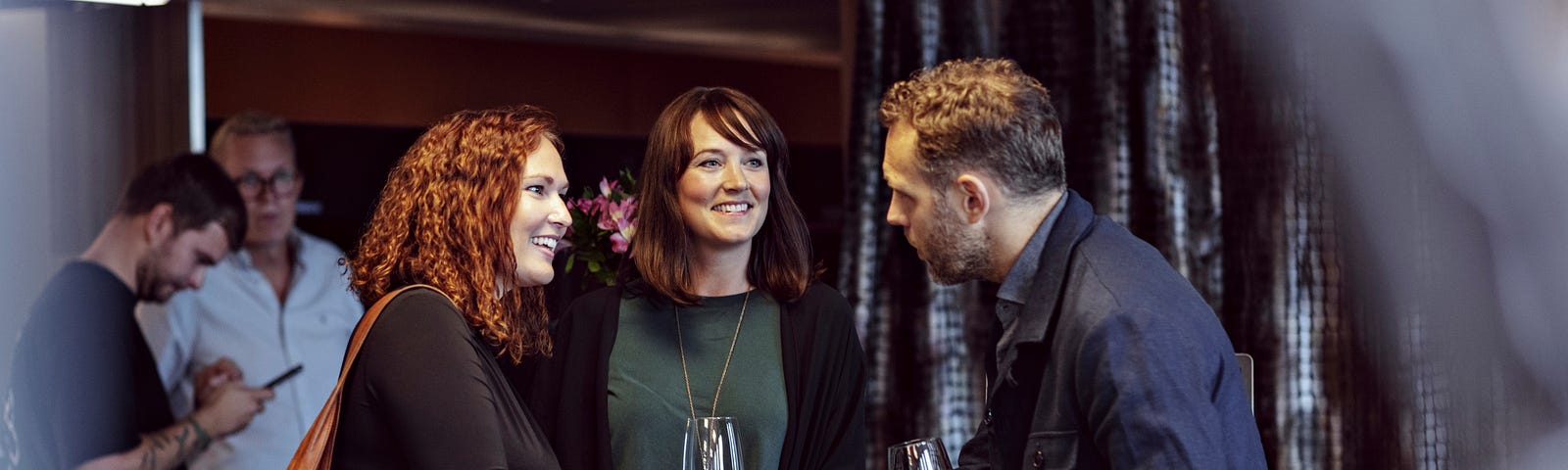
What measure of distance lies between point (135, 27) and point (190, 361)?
1.24 m

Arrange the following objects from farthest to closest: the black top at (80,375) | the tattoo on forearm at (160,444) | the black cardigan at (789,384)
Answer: the tattoo on forearm at (160,444) < the black top at (80,375) < the black cardigan at (789,384)

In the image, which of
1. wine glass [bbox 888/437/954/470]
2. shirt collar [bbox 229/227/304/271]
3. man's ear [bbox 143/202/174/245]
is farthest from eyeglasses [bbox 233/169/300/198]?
wine glass [bbox 888/437/954/470]

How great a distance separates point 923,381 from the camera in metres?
3.22

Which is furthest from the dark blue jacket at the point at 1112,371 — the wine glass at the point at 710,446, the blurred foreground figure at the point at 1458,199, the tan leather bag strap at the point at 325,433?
the blurred foreground figure at the point at 1458,199

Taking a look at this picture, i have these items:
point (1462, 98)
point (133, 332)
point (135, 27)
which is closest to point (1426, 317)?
point (1462, 98)

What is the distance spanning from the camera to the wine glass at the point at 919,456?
61.8 inches

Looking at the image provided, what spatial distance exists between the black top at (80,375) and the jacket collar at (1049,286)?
2.18 metres

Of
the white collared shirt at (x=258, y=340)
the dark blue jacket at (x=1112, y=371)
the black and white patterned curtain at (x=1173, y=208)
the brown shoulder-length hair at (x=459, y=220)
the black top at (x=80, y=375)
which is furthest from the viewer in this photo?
the white collared shirt at (x=258, y=340)

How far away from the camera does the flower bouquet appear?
2285mm

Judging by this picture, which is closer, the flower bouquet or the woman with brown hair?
the woman with brown hair

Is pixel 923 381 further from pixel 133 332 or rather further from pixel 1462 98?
pixel 133 332

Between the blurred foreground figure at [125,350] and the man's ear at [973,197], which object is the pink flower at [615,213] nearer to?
the man's ear at [973,197]

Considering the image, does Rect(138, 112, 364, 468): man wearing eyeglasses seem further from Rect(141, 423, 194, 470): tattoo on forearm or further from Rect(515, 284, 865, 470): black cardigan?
Rect(515, 284, 865, 470): black cardigan

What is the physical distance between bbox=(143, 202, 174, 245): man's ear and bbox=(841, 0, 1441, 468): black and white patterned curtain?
1.59 m
